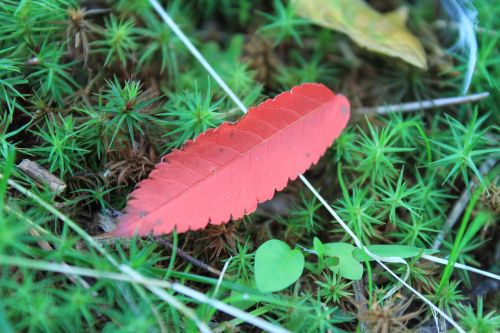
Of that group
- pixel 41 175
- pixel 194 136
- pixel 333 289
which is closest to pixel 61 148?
pixel 41 175

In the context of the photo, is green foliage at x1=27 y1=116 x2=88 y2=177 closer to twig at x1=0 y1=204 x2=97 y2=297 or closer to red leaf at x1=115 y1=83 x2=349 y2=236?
twig at x1=0 y1=204 x2=97 y2=297

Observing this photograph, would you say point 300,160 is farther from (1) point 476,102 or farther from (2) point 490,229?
(1) point 476,102

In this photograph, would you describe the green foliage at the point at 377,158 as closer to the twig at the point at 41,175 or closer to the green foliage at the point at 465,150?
the green foliage at the point at 465,150

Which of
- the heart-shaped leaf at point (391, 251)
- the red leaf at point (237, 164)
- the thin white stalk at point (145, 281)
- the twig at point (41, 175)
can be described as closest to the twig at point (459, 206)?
the heart-shaped leaf at point (391, 251)

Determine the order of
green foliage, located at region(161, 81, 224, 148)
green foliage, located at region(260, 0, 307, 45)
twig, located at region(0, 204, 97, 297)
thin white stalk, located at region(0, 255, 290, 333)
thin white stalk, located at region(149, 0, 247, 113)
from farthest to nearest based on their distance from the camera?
green foliage, located at region(260, 0, 307, 45)
thin white stalk, located at region(149, 0, 247, 113)
green foliage, located at region(161, 81, 224, 148)
twig, located at region(0, 204, 97, 297)
thin white stalk, located at region(0, 255, 290, 333)

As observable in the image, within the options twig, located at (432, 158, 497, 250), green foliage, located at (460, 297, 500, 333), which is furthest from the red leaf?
green foliage, located at (460, 297, 500, 333)

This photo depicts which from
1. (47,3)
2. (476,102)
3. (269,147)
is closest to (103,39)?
(47,3)
